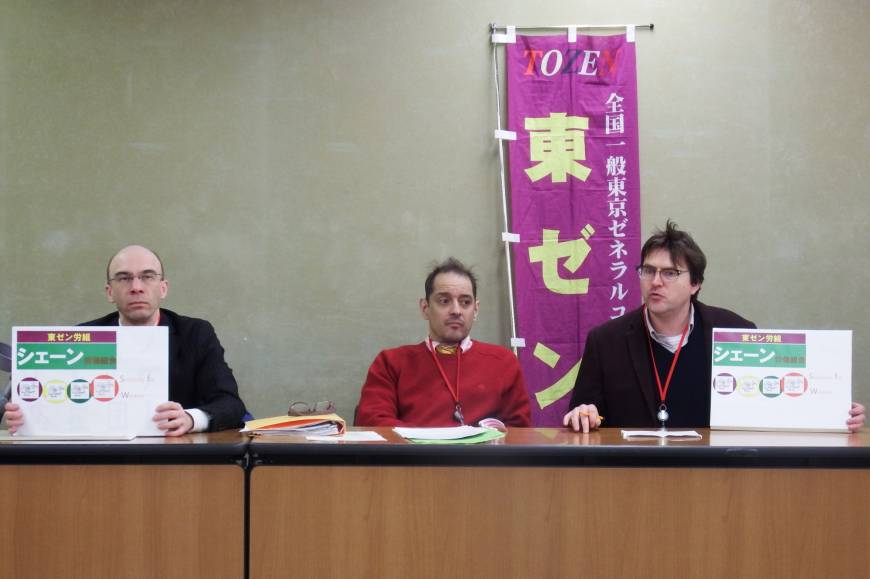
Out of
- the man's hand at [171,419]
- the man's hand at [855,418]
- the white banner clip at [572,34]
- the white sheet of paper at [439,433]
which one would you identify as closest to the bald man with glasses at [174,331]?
the man's hand at [171,419]

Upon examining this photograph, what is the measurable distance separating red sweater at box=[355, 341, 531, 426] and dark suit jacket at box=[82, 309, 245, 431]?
0.55 metres

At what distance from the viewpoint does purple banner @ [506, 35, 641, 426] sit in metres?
→ 3.86

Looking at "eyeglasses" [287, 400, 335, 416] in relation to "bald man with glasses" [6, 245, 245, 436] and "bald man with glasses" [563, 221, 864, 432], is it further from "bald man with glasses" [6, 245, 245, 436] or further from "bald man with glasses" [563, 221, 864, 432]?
"bald man with glasses" [563, 221, 864, 432]

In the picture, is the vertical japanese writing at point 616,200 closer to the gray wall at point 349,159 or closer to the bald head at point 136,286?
the gray wall at point 349,159

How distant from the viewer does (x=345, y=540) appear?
202 cm

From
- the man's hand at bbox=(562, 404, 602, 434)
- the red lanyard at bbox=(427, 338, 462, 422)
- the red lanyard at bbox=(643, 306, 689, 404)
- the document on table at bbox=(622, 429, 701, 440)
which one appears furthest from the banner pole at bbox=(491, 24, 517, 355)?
the document on table at bbox=(622, 429, 701, 440)

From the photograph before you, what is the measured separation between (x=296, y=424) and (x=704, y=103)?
8.68 feet

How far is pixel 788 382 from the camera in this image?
7.93 feet

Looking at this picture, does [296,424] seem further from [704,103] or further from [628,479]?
[704,103]

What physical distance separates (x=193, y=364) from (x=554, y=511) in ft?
4.98

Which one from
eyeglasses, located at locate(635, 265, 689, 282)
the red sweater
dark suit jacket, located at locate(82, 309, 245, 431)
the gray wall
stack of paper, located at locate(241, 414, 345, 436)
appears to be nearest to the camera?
stack of paper, located at locate(241, 414, 345, 436)

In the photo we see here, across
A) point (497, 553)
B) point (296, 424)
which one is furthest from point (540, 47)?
point (497, 553)

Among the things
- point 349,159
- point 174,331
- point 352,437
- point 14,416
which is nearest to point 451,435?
point 352,437

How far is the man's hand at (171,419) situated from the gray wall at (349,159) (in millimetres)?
1550
